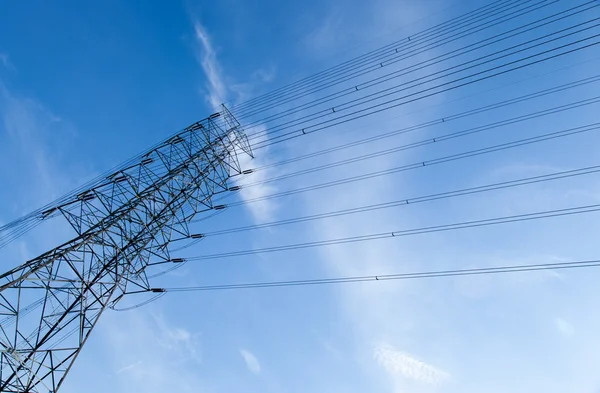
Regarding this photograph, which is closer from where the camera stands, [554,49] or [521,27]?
[554,49]

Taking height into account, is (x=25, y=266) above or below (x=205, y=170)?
below

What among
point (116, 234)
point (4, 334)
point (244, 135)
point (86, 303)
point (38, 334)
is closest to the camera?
point (4, 334)

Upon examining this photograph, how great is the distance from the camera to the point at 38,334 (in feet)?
36.4

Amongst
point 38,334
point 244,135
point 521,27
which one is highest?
point 244,135

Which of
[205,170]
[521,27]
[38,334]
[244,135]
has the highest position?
[244,135]

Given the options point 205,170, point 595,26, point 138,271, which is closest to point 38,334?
point 138,271

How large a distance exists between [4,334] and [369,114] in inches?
552

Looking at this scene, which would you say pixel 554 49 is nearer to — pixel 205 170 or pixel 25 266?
pixel 205 170

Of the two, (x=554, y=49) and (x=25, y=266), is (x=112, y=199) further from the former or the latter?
(x=554, y=49)

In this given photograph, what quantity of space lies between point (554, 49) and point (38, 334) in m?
17.9

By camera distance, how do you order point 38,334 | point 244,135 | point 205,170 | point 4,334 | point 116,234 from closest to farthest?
1. point 4,334
2. point 38,334
3. point 116,234
4. point 205,170
5. point 244,135

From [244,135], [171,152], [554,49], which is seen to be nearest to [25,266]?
[171,152]

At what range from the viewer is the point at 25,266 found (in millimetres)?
11680

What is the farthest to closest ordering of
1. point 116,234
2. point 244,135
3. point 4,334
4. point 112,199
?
point 244,135, point 112,199, point 116,234, point 4,334
